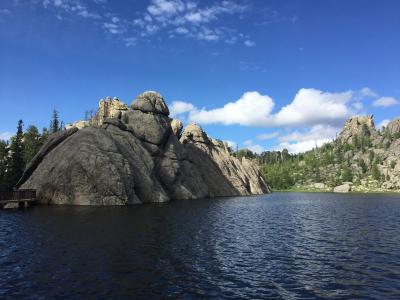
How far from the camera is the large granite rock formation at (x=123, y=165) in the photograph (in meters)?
89.6

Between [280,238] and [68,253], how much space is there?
93.7 feet

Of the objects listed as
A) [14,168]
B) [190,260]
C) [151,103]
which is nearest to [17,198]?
[14,168]

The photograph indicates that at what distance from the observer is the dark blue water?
27562 mm

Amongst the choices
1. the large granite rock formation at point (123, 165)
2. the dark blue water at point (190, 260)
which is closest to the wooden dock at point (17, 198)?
the large granite rock formation at point (123, 165)

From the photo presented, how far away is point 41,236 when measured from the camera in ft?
151

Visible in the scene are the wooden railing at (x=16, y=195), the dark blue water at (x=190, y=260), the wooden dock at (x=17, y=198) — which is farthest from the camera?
the wooden railing at (x=16, y=195)

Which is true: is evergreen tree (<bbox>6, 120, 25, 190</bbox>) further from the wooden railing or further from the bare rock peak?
the bare rock peak

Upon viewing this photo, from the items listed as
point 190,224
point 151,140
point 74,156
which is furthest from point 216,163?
point 190,224

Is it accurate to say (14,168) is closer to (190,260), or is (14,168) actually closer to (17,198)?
(17,198)

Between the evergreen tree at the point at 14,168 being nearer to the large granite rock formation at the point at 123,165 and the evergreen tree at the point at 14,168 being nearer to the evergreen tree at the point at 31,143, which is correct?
the large granite rock formation at the point at 123,165

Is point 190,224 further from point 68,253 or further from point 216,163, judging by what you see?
point 216,163

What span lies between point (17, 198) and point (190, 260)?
5861 centimetres

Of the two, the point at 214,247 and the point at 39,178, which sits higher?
the point at 39,178

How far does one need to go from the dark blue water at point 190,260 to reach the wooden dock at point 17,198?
62.2 ft
